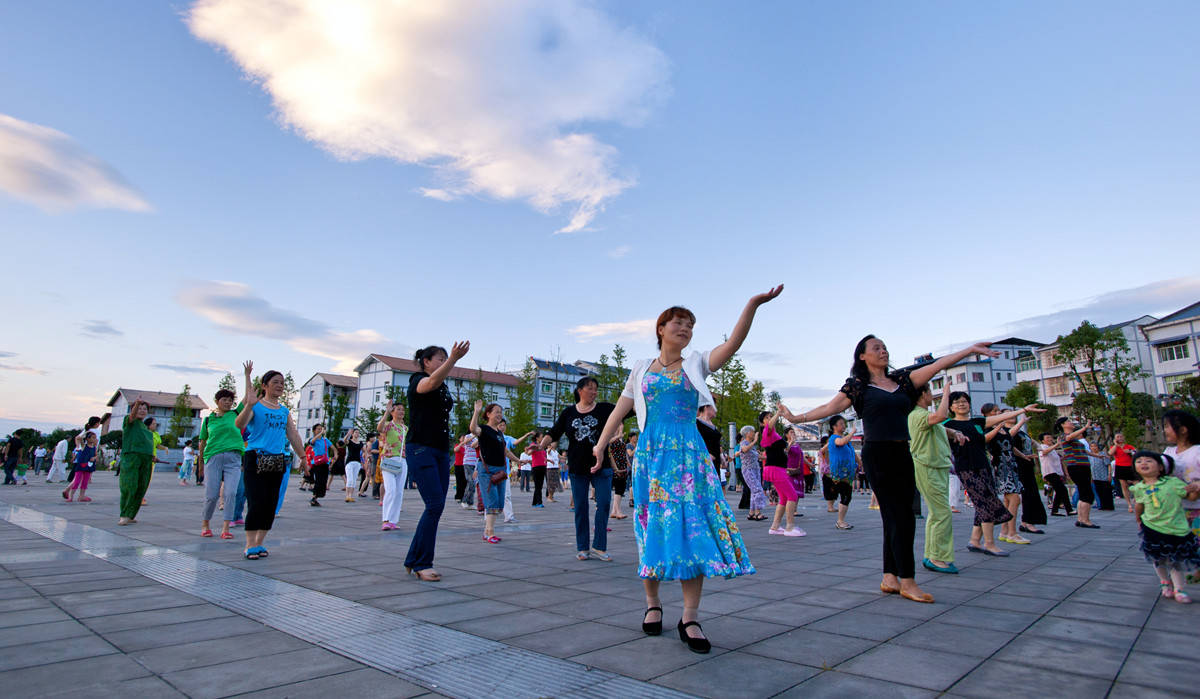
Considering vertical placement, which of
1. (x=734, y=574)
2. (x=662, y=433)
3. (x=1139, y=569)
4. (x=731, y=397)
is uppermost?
(x=731, y=397)

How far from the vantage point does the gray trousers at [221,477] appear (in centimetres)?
830

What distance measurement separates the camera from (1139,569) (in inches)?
237

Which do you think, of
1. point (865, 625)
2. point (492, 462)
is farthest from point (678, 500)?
point (492, 462)

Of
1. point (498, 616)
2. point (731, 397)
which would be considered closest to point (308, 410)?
point (731, 397)

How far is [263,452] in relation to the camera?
22.8 feet

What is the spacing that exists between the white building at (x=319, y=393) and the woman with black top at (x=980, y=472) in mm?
82049

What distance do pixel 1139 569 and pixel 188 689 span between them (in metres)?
7.78

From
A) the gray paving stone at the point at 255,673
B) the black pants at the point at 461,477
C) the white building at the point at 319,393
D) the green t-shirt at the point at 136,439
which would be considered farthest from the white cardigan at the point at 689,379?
the white building at the point at 319,393

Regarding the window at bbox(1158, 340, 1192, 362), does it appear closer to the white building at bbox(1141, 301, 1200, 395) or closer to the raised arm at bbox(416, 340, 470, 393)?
the white building at bbox(1141, 301, 1200, 395)

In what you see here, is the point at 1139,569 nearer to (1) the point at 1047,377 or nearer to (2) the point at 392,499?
(2) the point at 392,499

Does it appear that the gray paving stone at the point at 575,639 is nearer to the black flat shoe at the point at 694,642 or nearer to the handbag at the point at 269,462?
the black flat shoe at the point at 694,642

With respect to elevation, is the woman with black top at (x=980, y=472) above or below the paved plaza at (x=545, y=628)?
above

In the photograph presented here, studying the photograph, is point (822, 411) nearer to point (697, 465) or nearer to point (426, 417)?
point (697, 465)

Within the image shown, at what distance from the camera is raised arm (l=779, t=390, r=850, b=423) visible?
4898 mm
